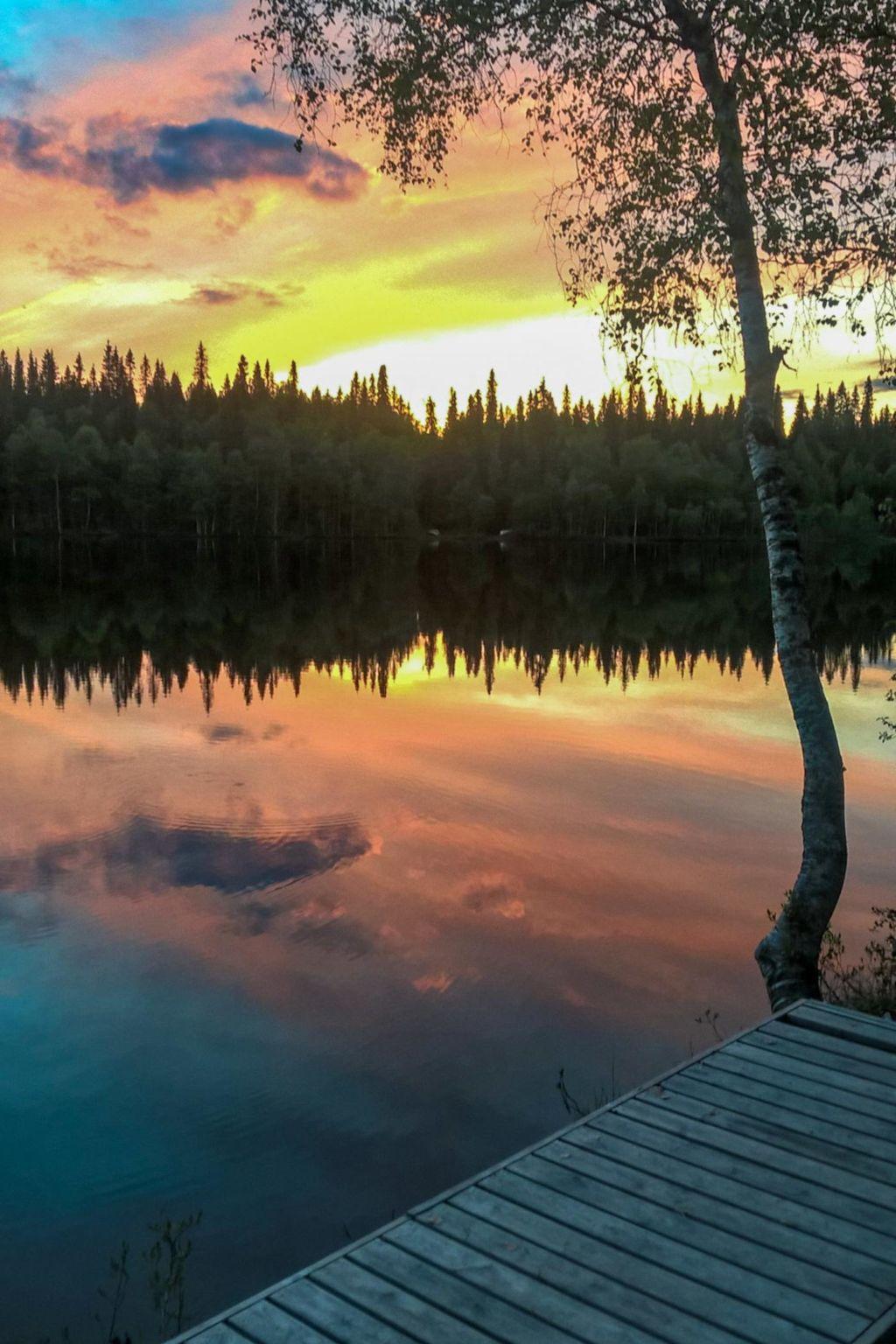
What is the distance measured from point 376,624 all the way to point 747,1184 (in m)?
45.3

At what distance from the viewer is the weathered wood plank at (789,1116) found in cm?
604

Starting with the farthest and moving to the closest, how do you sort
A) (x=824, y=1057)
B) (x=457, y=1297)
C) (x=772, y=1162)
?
(x=824, y=1057) → (x=772, y=1162) → (x=457, y=1297)

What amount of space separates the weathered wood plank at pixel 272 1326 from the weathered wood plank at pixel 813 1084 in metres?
3.49

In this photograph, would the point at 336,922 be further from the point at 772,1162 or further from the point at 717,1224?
the point at 717,1224

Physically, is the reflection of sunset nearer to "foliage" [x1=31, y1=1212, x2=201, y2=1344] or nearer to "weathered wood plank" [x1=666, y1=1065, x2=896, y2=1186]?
"foliage" [x1=31, y1=1212, x2=201, y2=1344]

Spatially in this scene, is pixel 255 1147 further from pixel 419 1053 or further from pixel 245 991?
pixel 245 991

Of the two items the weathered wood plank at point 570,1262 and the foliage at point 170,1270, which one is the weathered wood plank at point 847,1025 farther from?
the foliage at point 170,1270

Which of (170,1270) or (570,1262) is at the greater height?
(570,1262)

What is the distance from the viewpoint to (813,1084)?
6.99m

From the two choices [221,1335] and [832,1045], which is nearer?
[221,1335]

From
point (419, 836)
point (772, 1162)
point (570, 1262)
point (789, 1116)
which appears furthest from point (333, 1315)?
point (419, 836)

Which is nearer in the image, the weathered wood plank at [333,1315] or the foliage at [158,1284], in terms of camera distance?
the weathered wood plank at [333,1315]

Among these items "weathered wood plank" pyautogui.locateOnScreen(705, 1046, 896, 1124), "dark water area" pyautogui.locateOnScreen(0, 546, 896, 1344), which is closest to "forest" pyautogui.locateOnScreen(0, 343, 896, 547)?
"dark water area" pyautogui.locateOnScreen(0, 546, 896, 1344)

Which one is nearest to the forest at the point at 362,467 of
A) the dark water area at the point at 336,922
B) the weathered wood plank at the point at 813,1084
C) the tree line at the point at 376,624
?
the tree line at the point at 376,624
